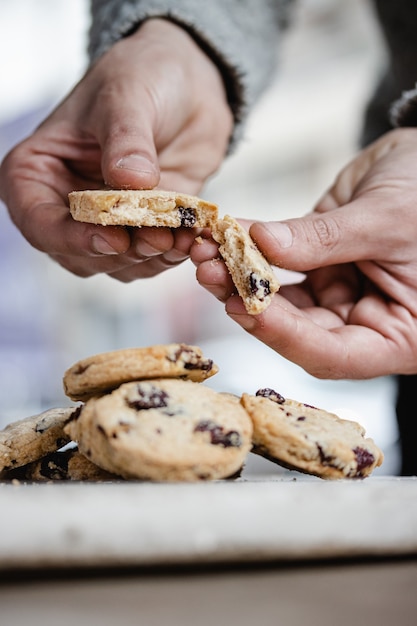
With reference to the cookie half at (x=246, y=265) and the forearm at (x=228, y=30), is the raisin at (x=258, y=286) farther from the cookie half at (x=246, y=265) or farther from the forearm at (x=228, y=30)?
the forearm at (x=228, y=30)

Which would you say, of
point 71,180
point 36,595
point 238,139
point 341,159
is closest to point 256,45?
point 238,139

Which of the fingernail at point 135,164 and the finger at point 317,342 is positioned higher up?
the fingernail at point 135,164

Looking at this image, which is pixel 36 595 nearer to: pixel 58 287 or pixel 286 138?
pixel 58 287

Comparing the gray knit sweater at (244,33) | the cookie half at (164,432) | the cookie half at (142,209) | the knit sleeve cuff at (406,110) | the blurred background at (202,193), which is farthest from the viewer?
the blurred background at (202,193)

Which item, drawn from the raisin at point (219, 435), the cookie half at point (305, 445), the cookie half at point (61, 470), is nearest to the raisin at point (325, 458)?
the cookie half at point (305, 445)

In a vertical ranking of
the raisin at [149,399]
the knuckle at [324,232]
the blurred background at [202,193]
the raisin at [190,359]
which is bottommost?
the blurred background at [202,193]

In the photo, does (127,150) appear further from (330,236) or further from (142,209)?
(330,236)

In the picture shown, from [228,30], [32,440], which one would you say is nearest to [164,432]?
[32,440]
